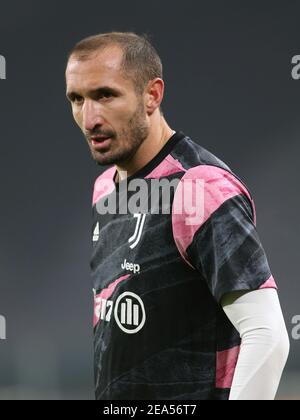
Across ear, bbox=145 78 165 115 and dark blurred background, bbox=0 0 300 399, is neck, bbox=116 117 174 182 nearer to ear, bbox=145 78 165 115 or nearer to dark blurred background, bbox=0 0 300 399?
ear, bbox=145 78 165 115

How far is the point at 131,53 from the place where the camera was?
151 centimetres

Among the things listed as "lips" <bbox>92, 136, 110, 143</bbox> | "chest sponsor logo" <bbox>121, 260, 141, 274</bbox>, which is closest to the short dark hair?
"lips" <bbox>92, 136, 110, 143</bbox>

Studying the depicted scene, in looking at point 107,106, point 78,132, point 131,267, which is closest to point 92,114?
point 107,106

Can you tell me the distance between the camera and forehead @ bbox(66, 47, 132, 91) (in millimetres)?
1467

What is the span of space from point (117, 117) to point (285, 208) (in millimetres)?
2485

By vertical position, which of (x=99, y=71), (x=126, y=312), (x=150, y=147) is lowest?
(x=126, y=312)

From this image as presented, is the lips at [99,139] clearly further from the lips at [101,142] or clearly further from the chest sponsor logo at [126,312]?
the chest sponsor logo at [126,312]

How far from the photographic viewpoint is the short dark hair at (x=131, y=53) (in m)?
1.49

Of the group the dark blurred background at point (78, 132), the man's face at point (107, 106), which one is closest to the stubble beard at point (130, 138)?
the man's face at point (107, 106)

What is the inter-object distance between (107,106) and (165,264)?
0.30 m

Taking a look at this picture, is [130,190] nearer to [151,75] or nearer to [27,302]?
[151,75]

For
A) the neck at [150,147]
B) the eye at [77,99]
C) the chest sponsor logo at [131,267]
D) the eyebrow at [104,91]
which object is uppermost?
the eyebrow at [104,91]

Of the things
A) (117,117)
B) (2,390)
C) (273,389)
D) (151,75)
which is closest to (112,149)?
(117,117)

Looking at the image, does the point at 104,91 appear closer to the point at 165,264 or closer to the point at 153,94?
the point at 153,94
